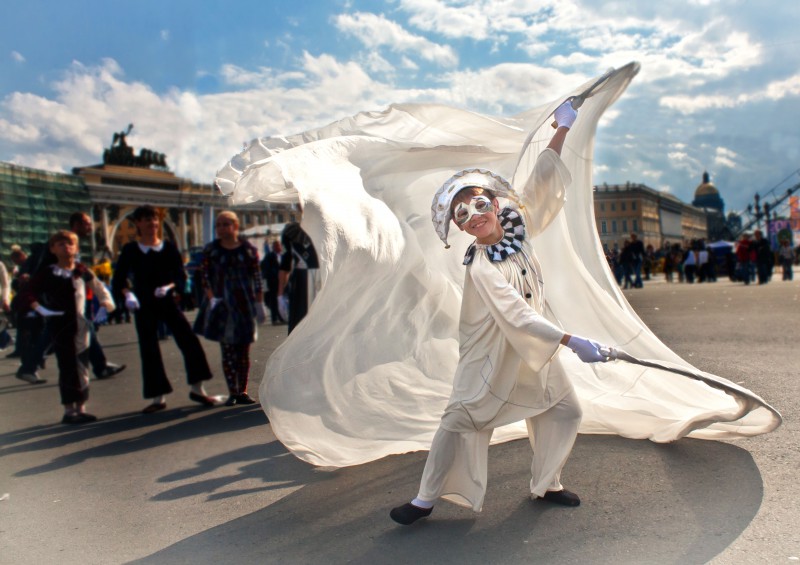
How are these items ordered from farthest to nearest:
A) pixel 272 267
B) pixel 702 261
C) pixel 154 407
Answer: pixel 702 261 < pixel 272 267 < pixel 154 407

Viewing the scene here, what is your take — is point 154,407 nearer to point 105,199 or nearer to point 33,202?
point 33,202

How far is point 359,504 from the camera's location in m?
4.00

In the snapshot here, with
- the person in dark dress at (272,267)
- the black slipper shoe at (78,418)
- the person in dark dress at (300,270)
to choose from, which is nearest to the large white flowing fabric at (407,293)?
the person in dark dress at (300,270)

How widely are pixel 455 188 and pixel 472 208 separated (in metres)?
0.14

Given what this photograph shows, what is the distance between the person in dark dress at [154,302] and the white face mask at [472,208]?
4350 millimetres

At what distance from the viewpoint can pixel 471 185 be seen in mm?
3578

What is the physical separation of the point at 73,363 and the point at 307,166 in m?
3.51

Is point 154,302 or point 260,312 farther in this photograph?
point 260,312

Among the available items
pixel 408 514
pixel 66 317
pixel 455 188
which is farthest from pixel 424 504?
pixel 66 317

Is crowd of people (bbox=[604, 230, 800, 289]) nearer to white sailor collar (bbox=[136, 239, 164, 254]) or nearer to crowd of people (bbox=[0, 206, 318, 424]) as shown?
crowd of people (bbox=[0, 206, 318, 424])

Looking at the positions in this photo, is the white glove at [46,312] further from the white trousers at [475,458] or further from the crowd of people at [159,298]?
the white trousers at [475,458]

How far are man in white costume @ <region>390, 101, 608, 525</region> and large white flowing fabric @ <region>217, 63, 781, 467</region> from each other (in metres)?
1.02

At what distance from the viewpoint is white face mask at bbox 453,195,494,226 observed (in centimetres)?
352

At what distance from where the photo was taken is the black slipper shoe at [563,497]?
3.67 metres
